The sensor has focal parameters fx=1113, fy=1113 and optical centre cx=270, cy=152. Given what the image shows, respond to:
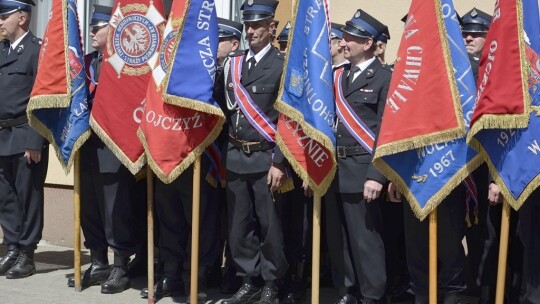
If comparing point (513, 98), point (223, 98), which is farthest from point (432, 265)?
point (223, 98)

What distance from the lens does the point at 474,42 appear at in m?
7.11

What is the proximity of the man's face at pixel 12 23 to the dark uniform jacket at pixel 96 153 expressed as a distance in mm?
729

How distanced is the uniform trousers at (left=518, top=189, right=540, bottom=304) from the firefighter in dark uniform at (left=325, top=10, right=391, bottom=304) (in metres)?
0.94

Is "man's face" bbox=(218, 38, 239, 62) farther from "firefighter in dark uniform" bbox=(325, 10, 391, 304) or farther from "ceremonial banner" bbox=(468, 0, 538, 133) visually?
"ceremonial banner" bbox=(468, 0, 538, 133)

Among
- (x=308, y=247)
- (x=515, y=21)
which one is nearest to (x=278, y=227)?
(x=308, y=247)

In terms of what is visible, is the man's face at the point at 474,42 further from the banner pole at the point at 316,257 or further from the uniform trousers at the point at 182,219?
the uniform trousers at the point at 182,219

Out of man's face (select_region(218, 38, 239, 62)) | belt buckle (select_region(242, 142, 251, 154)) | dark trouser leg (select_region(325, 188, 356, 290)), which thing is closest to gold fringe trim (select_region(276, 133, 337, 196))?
dark trouser leg (select_region(325, 188, 356, 290))

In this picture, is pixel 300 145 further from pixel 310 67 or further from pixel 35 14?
pixel 35 14

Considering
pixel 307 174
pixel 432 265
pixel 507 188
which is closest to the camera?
pixel 507 188

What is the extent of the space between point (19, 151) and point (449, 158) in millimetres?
3702

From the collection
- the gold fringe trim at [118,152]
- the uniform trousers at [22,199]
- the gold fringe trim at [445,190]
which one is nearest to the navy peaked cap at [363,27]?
the gold fringe trim at [445,190]

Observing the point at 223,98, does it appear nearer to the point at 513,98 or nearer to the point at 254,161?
the point at 254,161

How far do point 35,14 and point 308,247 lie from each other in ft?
15.4

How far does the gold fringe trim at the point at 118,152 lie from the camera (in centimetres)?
775
